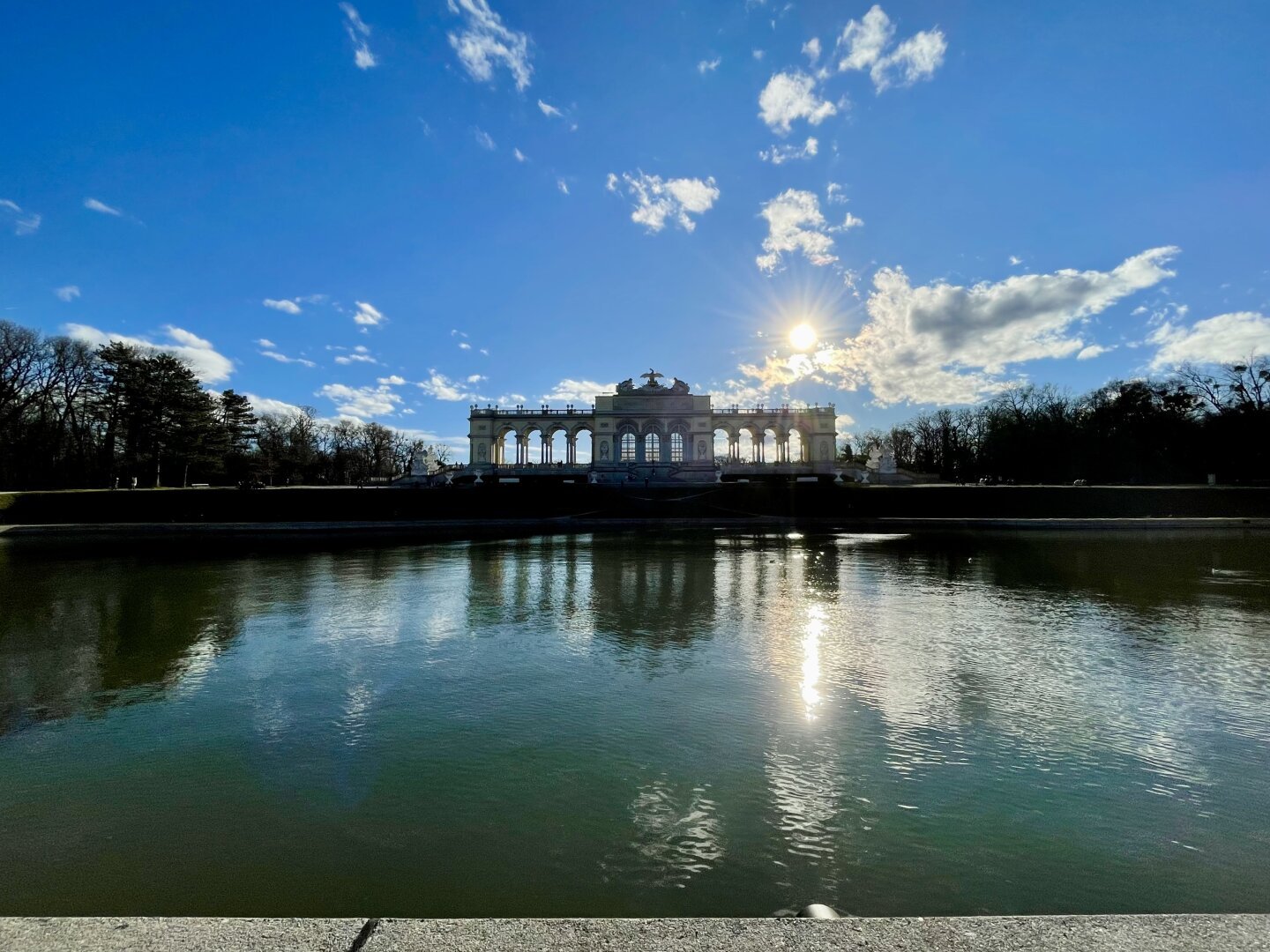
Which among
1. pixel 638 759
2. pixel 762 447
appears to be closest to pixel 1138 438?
pixel 762 447

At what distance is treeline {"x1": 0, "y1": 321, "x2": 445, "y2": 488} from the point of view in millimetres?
52062

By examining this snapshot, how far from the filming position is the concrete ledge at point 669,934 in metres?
2.71

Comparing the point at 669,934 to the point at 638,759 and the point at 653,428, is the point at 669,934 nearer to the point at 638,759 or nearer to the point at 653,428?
the point at 638,759

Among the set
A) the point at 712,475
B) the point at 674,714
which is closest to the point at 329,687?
the point at 674,714

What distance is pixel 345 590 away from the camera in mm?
16297

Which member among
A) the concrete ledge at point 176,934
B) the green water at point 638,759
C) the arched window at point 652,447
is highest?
the arched window at point 652,447

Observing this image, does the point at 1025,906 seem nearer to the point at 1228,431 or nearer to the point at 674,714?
the point at 674,714

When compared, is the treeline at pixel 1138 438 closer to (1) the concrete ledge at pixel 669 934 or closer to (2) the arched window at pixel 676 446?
(2) the arched window at pixel 676 446

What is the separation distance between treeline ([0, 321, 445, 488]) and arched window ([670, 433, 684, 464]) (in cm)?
4513

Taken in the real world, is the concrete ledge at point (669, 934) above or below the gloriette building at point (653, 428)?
below

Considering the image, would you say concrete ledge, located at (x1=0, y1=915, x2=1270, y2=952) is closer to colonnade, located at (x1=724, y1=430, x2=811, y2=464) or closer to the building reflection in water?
the building reflection in water

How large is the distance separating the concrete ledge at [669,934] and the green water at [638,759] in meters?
1.22

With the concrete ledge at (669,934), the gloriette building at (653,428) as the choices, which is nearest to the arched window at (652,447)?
the gloriette building at (653,428)

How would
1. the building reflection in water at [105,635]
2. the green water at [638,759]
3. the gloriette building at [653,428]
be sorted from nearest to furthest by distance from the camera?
the green water at [638,759] → the building reflection in water at [105,635] → the gloriette building at [653,428]
